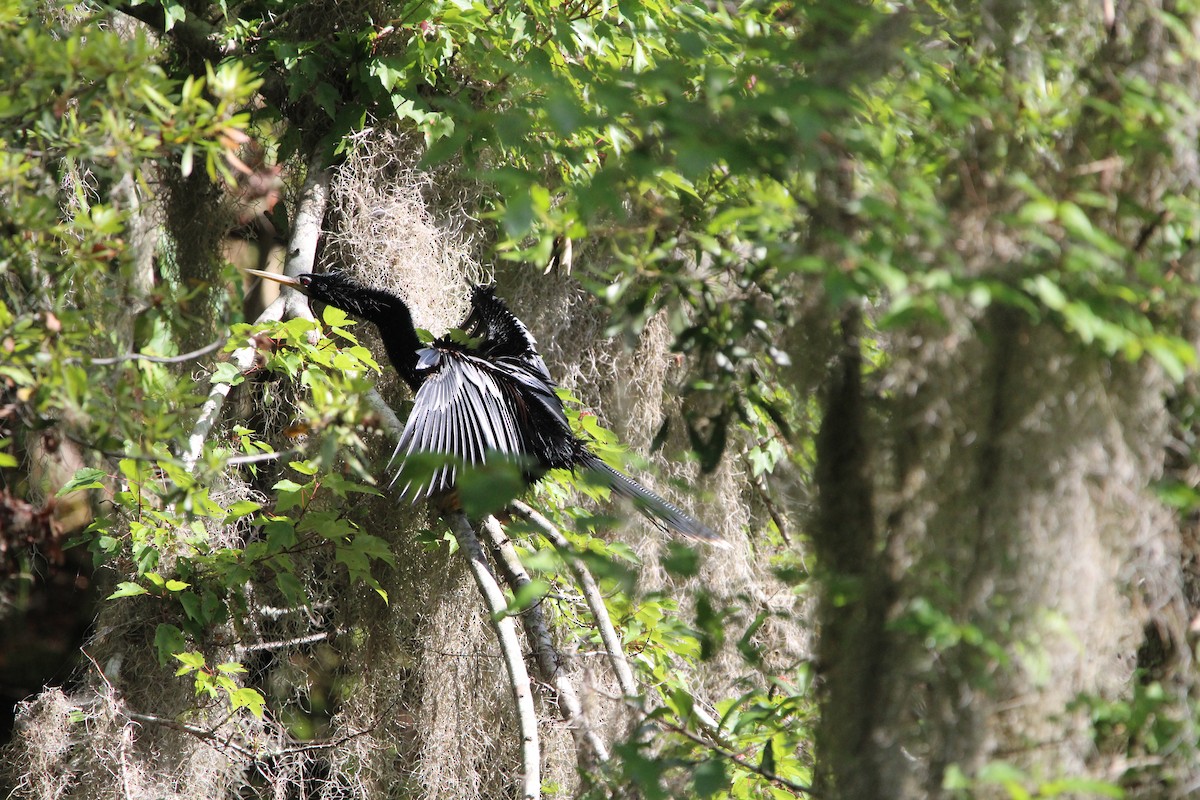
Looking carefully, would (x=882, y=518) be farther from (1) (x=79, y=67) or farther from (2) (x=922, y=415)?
(1) (x=79, y=67)

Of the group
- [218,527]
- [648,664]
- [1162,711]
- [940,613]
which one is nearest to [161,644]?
[218,527]

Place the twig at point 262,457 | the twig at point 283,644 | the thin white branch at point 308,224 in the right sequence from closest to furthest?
the twig at point 262,457 → the twig at point 283,644 → the thin white branch at point 308,224

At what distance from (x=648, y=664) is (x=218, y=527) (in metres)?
1.06

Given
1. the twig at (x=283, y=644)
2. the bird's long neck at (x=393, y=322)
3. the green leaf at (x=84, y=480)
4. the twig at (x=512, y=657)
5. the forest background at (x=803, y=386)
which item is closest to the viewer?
the forest background at (x=803, y=386)

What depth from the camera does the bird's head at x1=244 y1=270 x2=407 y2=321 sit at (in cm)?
259

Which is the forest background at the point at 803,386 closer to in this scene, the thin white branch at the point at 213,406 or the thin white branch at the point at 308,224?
the thin white branch at the point at 213,406

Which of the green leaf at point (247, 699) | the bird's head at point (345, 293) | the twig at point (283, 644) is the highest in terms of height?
the bird's head at point (345, 293)

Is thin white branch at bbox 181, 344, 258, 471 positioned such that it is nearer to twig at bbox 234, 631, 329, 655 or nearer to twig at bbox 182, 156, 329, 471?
twig at bbox 182, 156, 329, 471

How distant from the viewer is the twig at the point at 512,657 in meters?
2.02

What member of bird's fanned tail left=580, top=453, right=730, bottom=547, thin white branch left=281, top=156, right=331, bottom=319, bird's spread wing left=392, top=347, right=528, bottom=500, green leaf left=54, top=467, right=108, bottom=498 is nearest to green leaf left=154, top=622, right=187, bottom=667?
green leaf left=54, top=467, right=108, bottom=498

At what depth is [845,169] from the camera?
1.13 meters

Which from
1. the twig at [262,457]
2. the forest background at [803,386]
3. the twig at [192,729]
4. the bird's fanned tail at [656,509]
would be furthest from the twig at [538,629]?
the twig at [192,729]

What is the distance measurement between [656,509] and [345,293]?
96cm

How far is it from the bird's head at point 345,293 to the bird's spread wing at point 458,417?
0.21 metres
